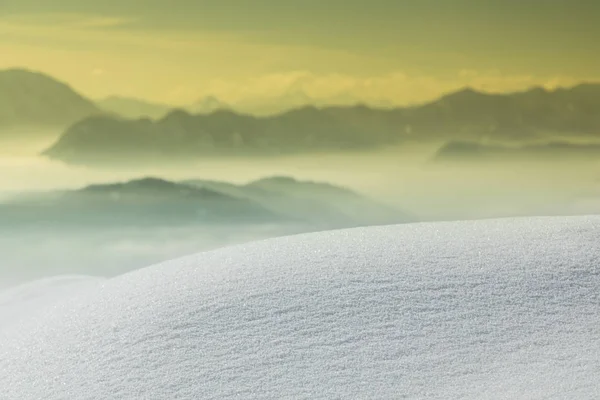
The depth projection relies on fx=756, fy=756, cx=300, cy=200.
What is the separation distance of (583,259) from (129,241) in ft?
7.13

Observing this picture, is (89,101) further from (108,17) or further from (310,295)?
(310,295)

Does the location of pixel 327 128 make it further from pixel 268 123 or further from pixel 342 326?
pixel 342 326

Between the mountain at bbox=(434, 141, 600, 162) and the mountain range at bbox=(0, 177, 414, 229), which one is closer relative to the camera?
the mountain range at bbox=(0, 177, 414, 229)

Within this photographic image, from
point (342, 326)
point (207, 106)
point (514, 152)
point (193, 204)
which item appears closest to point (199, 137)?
point (207, 106)

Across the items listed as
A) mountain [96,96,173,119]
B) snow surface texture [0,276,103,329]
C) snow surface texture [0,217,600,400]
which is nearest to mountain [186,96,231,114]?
mountain [96,96,173,119]

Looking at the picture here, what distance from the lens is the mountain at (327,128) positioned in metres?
3.67

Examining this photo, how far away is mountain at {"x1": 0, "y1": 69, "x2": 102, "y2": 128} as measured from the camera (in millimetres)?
3559

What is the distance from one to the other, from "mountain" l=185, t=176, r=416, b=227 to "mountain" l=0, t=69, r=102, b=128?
2.12 ft

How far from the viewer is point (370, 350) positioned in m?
1.81

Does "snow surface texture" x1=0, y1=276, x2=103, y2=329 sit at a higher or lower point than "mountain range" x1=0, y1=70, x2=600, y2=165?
lower

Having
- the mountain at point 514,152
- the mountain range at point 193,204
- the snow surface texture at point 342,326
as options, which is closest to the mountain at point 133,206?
the mountain range at point 193,204

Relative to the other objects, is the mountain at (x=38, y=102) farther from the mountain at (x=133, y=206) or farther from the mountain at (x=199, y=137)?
the mountain at (x=133, y=206)

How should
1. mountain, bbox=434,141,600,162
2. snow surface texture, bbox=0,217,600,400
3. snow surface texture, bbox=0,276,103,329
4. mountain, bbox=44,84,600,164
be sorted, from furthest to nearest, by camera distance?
mountain, bbox=434,141,600,162 < mountain, bbox=44,84,600,164 < snow surface texture, bbox=0,276,103,329 < snow surface texture, bbox=0,217,600,400

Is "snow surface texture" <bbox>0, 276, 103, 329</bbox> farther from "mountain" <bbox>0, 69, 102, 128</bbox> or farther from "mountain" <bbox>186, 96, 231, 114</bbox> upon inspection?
→ "mountain" <bbox>186, 96, 231, 114</bbox>
